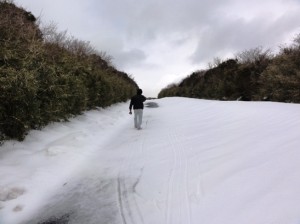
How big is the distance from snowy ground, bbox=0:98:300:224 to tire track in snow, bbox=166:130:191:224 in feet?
0.06

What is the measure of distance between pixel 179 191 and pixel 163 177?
85 centimetres

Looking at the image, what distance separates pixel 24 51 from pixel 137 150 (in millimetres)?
4217

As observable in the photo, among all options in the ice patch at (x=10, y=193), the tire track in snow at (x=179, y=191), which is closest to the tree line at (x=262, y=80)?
the tire track in snow at (x=179, y=191)

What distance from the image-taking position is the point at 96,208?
17.1 ft

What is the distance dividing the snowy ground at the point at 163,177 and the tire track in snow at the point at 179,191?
0.02 meters

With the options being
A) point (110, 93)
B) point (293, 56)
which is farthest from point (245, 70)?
point (110, 93)

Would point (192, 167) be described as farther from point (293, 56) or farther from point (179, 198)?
point (293, 56)

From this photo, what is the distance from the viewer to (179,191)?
5684mm

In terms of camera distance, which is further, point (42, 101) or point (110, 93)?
point (110, 93)

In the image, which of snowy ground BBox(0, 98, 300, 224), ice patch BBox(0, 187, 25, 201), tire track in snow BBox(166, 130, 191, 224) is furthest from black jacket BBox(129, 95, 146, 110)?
ice patch BBox(0, 187, 25, 201)

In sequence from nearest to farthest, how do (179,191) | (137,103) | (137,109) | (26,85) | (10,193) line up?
(10,193) → (179,191) → (26,85) → (137,109) → (137,103)

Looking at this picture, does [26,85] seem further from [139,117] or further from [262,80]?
[262,80]

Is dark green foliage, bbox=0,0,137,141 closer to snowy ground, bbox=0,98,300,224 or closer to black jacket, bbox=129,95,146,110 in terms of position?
snowy ground, bbox=0,98,300,224

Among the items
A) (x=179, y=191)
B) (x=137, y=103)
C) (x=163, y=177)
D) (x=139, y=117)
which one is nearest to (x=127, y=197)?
(x=179, y=191)
